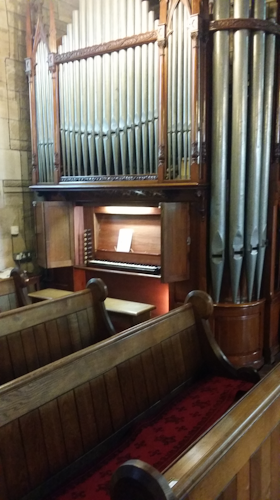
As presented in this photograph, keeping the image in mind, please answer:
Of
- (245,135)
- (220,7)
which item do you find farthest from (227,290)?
(220,7)

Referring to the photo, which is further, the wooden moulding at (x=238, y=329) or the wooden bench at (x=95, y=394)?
the wooden moulding at (x=238, y=329)

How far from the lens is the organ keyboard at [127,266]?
399cm

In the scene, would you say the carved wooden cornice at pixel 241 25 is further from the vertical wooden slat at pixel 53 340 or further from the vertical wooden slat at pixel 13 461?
the vertical wooden slat at pixel 13 461

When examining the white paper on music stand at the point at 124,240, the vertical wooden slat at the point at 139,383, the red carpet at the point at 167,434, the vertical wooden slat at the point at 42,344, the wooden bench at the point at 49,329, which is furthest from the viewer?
the white paper on music stand at the point at 124,240

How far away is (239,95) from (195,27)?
614mm

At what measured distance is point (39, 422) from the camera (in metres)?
1.63

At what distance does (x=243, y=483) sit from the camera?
1.21 meters

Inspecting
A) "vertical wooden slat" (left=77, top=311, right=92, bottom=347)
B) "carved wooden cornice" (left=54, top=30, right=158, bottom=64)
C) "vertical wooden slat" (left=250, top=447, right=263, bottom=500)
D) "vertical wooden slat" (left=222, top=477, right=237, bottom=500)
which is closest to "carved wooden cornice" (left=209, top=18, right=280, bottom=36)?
"carved wooden cornice" (left=54, top=30, right=158, bottom=64)

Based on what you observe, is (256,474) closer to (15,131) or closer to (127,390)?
(127,390)

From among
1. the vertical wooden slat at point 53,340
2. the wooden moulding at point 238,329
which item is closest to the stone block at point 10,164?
the vertical wooden slat at point 53,340

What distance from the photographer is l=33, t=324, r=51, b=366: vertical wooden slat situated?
98.3 inches

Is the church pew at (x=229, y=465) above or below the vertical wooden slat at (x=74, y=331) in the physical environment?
above

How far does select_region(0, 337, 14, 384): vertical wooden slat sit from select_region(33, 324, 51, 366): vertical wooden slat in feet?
0.66

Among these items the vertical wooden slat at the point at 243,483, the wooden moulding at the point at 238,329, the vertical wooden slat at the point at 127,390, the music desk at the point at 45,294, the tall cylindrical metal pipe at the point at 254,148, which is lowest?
the wooden moulding at the point at 238,329
